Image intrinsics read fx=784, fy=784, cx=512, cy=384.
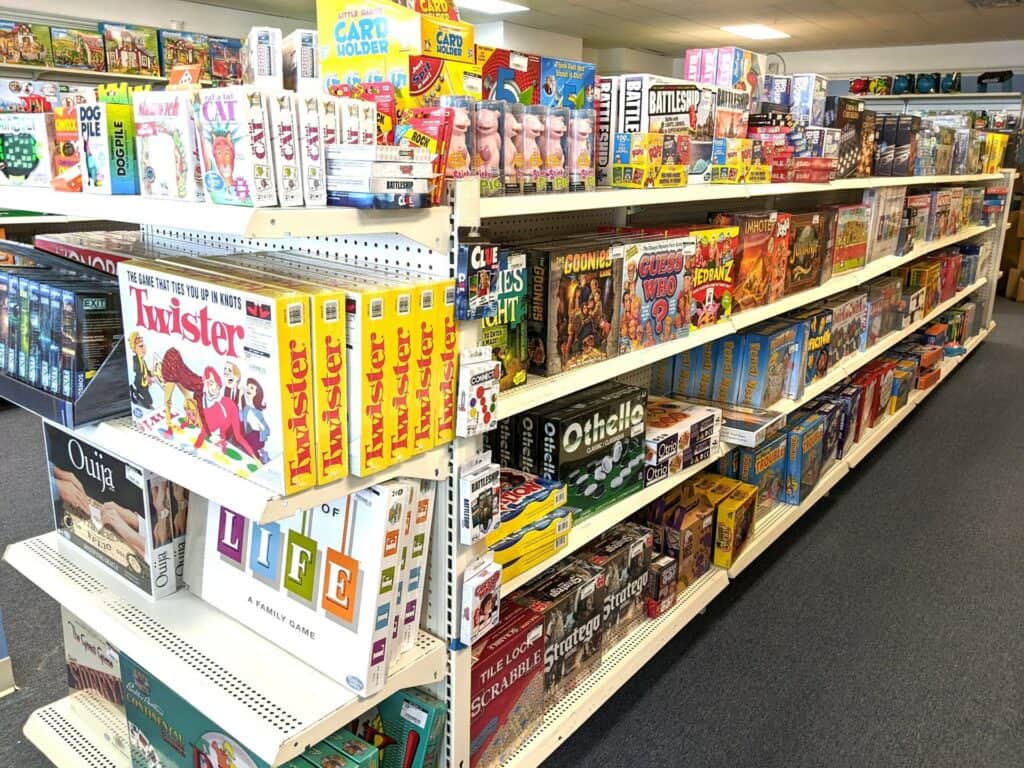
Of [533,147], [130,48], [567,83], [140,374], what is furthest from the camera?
[130,48]

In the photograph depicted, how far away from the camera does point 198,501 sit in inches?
63.6

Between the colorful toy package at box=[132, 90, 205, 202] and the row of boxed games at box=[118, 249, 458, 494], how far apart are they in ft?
0.45

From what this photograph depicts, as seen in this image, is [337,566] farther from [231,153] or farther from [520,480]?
[231,153]

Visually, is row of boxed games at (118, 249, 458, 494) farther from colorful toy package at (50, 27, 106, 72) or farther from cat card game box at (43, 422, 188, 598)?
colorful toy package at (50, 27, 106, 72)

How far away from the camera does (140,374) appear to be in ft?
4.57

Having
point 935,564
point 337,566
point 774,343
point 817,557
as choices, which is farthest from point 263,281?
point 935,564

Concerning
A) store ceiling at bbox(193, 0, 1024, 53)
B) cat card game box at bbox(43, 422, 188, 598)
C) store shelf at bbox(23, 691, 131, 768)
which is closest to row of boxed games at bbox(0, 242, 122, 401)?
cat card game box at bbox(43, 422, 188, 598)

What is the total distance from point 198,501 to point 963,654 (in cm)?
239

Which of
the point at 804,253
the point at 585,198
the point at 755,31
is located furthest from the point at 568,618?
the point at 755,31

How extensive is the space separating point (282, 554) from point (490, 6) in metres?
8.76

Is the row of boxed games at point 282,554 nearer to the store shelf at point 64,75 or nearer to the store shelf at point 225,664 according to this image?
the store shelf at point 225,664

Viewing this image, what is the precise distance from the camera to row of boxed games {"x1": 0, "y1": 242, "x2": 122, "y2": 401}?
1399 millimetres

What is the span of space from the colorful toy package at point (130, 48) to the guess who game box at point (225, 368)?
623cm

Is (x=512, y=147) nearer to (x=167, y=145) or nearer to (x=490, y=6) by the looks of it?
(x=167, y=145)
